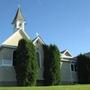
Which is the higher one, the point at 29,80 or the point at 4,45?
the point at 4,45

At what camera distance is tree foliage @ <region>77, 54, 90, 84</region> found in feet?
144

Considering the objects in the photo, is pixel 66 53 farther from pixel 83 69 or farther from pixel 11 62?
pixel 11 62

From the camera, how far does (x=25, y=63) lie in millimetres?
35188

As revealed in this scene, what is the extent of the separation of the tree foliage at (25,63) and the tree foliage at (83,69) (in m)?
10.3

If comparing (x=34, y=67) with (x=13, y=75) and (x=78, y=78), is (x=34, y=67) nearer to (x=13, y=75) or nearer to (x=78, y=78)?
(x=13, y=75)

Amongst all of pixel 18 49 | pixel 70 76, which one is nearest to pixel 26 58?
pixel 18 49

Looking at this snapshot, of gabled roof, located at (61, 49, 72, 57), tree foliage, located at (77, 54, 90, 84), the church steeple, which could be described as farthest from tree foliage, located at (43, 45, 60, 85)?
the church steeple

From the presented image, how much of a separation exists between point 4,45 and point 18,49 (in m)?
2.33

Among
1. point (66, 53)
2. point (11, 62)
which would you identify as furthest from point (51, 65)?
point (66, 53)

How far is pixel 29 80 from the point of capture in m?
35.2

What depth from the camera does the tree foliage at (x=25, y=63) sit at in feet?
114

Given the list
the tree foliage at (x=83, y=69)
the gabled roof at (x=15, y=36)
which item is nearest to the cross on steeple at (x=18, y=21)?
the gabled roof at (x=15, y=36)

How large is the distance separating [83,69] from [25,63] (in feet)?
40.6

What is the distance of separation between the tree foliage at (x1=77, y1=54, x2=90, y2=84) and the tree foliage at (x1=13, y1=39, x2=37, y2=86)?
10316mm
